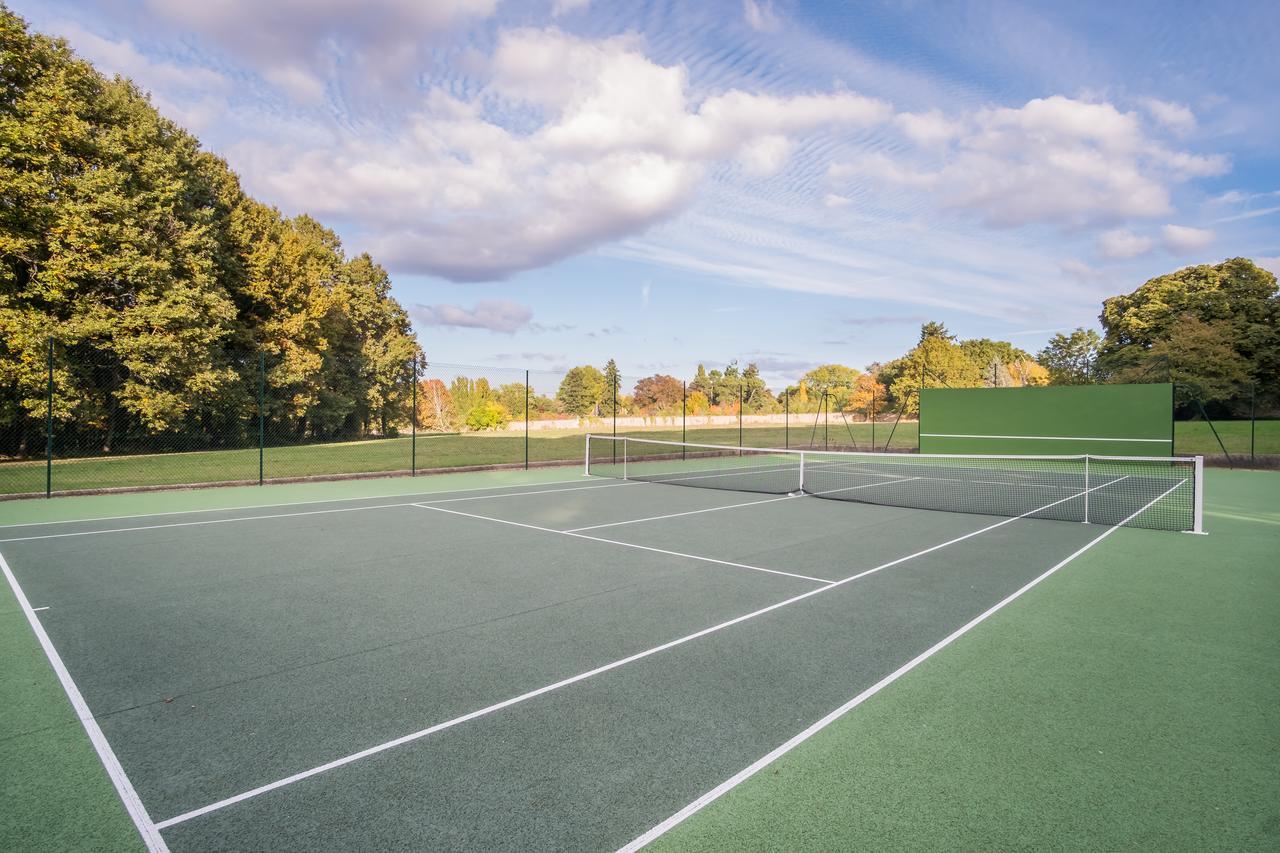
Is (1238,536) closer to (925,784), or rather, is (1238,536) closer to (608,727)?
(925,784)

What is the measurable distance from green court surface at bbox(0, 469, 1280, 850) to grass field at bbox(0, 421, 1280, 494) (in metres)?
8.92

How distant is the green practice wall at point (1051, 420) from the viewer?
70.1 ft

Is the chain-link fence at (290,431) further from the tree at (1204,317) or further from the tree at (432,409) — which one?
the tree at (432,409)

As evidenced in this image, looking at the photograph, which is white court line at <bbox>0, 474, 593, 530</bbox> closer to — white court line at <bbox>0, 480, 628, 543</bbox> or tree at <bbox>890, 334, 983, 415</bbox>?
white court line at <bbox>0, 480, 628, 543</bbox>

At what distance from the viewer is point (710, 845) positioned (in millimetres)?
2521

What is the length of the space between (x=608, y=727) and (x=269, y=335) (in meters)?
33.4

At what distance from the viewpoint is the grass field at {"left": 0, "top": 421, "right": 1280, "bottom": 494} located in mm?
15812

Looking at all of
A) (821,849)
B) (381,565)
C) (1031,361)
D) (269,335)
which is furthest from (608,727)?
(1031,361)

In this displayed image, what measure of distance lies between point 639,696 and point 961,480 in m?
16.4

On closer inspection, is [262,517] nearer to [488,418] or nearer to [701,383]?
[488,418]

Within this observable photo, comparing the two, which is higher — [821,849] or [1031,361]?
[1031,361]

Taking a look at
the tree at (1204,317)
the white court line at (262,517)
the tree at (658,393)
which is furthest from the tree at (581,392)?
the white court line at (262,517)

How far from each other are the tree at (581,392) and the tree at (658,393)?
6.81 metres

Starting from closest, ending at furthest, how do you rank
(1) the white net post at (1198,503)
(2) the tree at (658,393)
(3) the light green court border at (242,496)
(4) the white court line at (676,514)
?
(1) the white net post at (1198,503)
(4) the white court line at (676,514)
(3) the light green court border at (242,496)
(2) the tree at (658,393)
